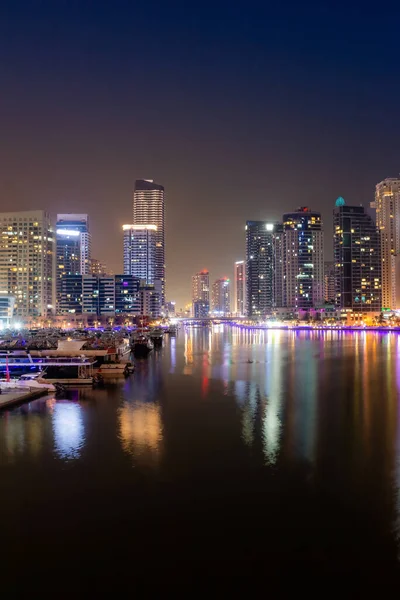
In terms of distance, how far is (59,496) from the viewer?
55.9 feet

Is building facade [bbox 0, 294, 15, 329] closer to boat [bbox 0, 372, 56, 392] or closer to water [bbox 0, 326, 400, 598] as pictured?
boat [bbox 0, 372, 56, 392]

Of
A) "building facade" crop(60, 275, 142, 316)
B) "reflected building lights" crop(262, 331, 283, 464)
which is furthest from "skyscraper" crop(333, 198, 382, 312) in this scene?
"reflected building lights" crop(262, 331, 283, 464)

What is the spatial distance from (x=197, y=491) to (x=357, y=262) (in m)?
182

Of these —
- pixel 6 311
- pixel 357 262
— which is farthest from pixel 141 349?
pixel 357 262

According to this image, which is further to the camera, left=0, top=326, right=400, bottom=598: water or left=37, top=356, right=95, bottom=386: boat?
left=37, top=356, right=95, bottom=386: boat

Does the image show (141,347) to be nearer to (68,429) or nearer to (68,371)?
(68,371)

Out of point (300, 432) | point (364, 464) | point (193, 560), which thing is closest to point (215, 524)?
point (193, 560)

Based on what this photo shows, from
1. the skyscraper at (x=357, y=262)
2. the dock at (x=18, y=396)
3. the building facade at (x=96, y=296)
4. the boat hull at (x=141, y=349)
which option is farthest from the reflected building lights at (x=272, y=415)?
the skyscraper at (x=357, y=262)

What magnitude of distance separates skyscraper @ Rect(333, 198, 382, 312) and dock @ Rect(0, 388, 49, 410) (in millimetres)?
165747

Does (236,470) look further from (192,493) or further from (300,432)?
(300,432)

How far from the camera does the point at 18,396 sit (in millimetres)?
33750

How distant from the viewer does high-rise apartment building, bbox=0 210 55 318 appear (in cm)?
15012

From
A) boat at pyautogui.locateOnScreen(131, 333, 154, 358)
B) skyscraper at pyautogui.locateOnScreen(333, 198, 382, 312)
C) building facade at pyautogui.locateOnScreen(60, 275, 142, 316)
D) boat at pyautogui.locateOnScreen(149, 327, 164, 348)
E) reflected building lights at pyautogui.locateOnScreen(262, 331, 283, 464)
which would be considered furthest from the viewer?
skyscraper at pyautogui.locateOnScreen(333, 198, 382, 312)

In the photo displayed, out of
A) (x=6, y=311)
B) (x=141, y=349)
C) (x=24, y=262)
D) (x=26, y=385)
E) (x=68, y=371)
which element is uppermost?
(x=24, y=262)
